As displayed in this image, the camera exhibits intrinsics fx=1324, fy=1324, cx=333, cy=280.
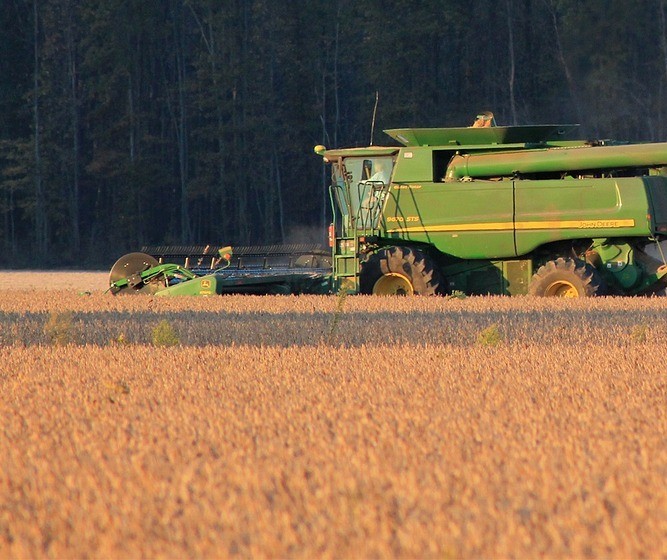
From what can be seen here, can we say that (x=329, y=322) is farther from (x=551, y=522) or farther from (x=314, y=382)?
(x=551, y=522)

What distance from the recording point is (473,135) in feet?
61.2

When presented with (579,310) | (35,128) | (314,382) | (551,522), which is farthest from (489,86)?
(551,522)

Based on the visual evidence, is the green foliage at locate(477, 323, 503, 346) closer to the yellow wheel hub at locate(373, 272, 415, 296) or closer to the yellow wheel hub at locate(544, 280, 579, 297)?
the yellow wheel hub at locate(544, 280, 579, 297)

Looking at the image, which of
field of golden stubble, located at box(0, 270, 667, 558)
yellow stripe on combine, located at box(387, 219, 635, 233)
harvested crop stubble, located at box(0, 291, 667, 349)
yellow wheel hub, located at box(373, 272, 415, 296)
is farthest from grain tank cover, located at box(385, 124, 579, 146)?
field of golden stubble, located at box(0, 270, 667, 558)

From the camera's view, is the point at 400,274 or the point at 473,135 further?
the point at 473,135

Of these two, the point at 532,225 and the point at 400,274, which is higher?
the point at 532,225

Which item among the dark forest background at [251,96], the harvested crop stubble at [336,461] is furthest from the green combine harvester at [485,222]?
the dark forest background at [251,96]

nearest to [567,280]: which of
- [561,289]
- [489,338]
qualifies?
[561,289]

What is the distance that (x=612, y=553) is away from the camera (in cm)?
405

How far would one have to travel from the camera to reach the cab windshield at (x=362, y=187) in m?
19.0

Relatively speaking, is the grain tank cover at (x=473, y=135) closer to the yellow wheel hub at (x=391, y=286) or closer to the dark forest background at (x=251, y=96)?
the yellow wheel hub at (x=391, y=286)

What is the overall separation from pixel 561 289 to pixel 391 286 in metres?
2.45

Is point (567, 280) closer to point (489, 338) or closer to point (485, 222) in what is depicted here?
point (485, 222)

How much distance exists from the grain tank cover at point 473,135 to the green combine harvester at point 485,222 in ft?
0.07
